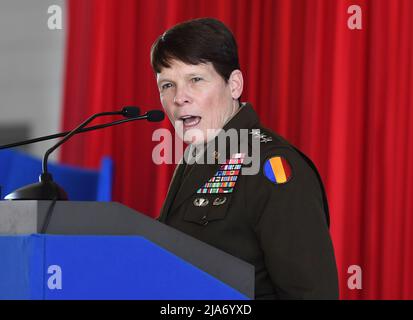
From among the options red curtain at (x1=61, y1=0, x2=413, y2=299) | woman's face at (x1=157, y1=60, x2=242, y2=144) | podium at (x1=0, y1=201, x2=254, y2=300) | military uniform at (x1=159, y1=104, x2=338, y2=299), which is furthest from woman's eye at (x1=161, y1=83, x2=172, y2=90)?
red curtain at (x1=61, y1=0, x2=413, y2=299)

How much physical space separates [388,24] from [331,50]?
0.23 m

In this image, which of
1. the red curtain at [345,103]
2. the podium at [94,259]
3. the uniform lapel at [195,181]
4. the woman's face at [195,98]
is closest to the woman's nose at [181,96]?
the woman's face at [195,98]

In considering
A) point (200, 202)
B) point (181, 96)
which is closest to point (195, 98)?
point (181, 96)

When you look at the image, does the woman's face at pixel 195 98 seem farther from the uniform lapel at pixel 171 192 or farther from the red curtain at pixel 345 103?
the red curtain at pixel 345 103

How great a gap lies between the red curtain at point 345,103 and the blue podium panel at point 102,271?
177 cm

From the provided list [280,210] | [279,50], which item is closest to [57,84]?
[279,50]

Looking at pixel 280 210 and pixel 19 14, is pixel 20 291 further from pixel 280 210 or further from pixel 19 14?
pixel 19 14

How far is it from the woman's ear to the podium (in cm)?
67

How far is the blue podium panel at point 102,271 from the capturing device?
83 cm

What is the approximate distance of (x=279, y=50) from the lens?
278 centimetres

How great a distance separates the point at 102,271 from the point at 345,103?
1891 mm

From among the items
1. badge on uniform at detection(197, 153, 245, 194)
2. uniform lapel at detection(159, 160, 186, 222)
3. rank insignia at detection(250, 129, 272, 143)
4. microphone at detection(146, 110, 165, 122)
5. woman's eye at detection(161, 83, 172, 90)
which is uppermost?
woman's eye at detection(161, 83, 172, 90)

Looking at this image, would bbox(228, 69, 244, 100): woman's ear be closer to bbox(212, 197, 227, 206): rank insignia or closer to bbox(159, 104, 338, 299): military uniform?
bbox(159, 104, 338, 299): military uniform

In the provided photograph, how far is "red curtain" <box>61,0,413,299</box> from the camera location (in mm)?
2512
